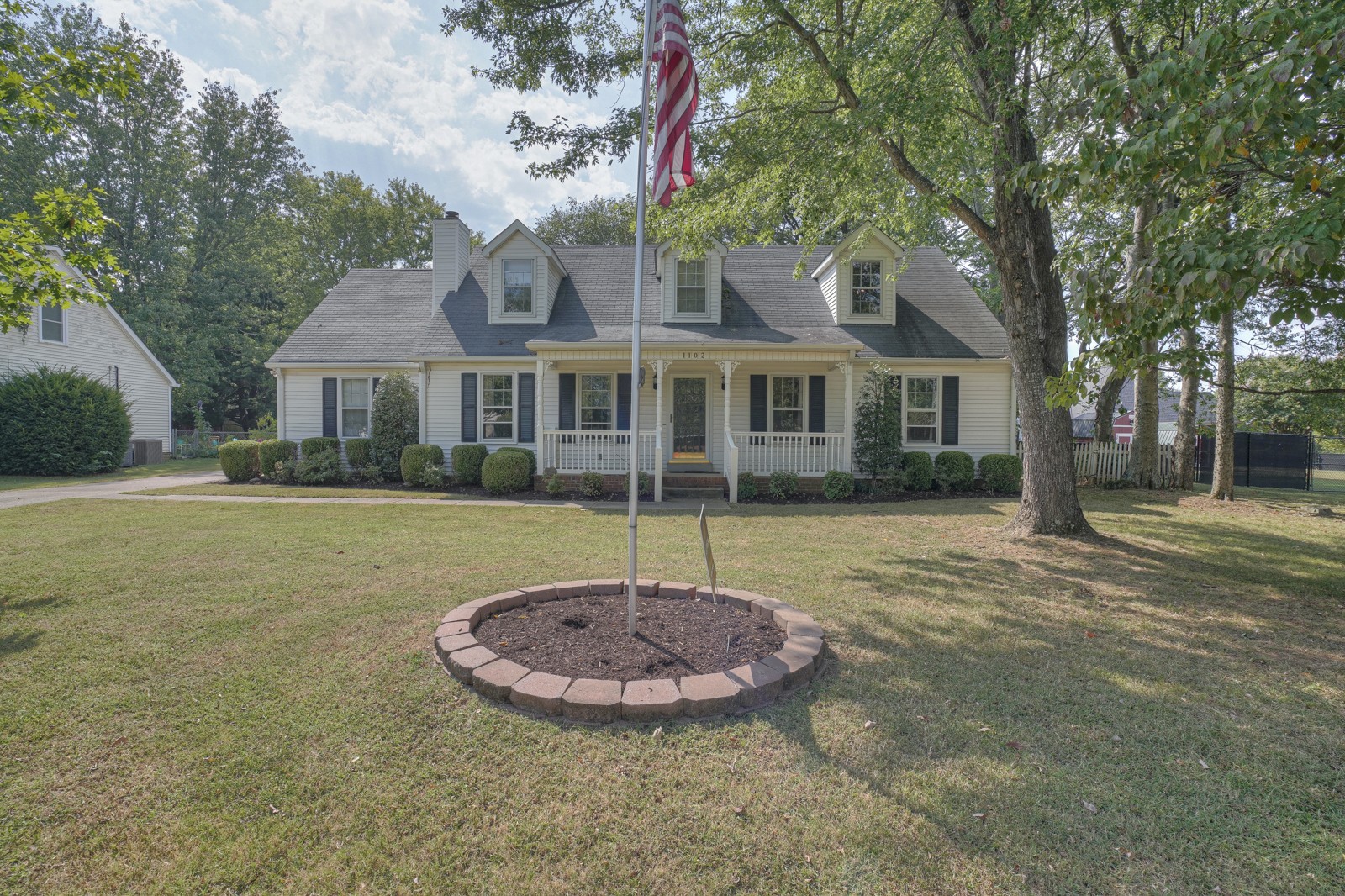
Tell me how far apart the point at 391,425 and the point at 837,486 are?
1015 cm

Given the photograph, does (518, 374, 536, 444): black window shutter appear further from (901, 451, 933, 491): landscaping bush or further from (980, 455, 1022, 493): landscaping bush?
(980, 455, 1022, 493): landscaping bush

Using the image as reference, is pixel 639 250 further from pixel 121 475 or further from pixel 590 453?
pixel 121 475

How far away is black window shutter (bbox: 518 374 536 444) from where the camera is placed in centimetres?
1403

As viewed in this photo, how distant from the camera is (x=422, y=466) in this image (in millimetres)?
13109

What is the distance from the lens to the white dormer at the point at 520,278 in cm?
1447

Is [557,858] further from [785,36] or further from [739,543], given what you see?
[785,36]

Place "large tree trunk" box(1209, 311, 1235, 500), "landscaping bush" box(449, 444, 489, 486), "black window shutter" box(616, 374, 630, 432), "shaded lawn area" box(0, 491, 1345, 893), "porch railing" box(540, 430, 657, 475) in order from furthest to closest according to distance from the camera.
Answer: "black window shutter" box(616, 374, 630, 432) < "landscaping bush" box(449, 444, 489, 486) < "porch railing" box(540, 430, 657, 475) < "large tree trunk" box(1209, 311, 1235, 500) < "shaded lawn area" box(0, 491, 1345, 893)

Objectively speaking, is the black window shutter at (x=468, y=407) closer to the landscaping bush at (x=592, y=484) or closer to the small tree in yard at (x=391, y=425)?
the small tree in yard at (x=391, y=425)

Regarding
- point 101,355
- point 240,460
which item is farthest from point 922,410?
point 101,355

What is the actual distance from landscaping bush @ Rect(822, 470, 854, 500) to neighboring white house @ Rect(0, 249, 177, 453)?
745 inches

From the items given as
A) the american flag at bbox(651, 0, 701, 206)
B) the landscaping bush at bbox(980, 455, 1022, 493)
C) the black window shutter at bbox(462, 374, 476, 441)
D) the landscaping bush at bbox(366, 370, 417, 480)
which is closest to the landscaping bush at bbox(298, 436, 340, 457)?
the landscaping bush at bbox(366, 370, 417, 480)

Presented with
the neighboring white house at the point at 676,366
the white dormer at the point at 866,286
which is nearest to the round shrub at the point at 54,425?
the neighboring white house at the point at 676,366

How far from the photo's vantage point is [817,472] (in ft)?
40.7

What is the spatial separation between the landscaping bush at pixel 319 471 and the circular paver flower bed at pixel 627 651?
11252mm
